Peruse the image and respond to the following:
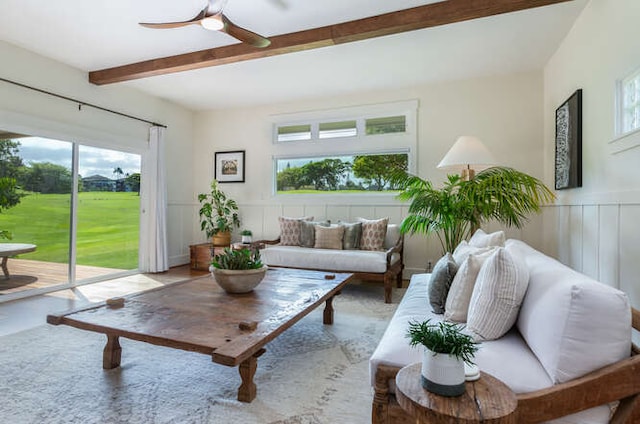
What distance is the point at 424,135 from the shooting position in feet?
15.4

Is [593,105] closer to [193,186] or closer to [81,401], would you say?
[81,401]

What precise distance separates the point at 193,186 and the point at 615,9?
228 inches

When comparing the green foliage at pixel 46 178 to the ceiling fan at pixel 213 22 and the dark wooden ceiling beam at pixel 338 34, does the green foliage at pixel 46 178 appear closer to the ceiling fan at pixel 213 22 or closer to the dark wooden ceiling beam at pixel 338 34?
the dark wooden ceiling beam at pixel 338 34

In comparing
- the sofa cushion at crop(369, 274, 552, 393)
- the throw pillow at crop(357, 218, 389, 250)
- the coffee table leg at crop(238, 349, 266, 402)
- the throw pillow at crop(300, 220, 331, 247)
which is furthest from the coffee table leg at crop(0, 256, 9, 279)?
the sofa cushion at crop(369, 274, 552, 393)

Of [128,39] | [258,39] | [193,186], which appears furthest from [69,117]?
[258,39]

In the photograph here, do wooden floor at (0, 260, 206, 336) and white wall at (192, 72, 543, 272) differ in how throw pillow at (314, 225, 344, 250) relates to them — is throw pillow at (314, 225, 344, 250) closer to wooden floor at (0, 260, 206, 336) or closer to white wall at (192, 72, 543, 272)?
white wall at (192, 72, 543, 272)

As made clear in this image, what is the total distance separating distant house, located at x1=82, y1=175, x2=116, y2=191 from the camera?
4.37 meters

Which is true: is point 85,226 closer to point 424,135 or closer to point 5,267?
point 5,267

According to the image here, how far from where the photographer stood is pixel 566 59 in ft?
10.9

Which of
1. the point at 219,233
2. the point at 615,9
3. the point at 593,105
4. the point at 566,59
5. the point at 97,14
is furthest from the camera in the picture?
the point at 219,233

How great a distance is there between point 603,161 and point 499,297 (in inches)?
70.3

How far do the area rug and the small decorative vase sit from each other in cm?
78

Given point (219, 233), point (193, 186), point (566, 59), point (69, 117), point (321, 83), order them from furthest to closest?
point (193, 186)
point (219, 233)
point (321, 83)
point (69, 117)
point (566, 59)

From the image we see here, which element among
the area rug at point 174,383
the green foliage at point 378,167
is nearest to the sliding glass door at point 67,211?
the area rug at point 174,383
